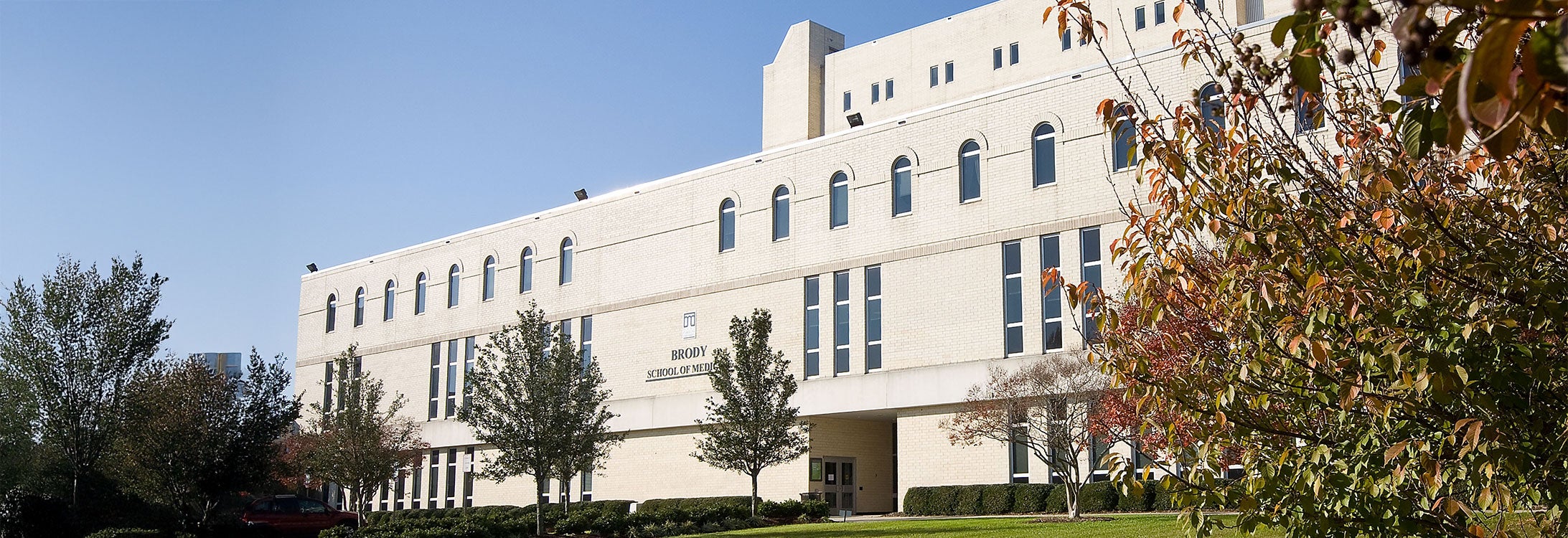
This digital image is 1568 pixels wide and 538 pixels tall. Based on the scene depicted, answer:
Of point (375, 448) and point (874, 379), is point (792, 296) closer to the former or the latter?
point (874, 379)

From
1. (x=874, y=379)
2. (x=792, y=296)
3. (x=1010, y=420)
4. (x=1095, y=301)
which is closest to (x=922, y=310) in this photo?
(x=874, y=379)

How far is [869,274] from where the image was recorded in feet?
129

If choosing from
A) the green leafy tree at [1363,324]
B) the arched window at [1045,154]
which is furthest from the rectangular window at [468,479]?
the green leafy tree at [1363,324]

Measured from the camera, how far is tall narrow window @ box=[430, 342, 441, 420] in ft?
180

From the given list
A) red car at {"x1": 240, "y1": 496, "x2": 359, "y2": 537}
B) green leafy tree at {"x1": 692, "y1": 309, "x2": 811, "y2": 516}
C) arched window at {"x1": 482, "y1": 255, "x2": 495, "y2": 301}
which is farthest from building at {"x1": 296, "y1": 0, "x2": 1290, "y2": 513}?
red car at {"x1": 240, "y1": 496, "x2": 359, "y2": 537}

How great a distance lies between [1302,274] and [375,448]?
36385 mm

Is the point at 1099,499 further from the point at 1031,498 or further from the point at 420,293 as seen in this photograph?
the point at 420,293

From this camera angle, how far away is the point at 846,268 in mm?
39781

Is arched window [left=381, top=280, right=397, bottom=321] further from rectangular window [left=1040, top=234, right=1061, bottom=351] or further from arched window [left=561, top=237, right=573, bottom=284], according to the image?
rectangular window [left=1040, top=234, right=1061, bottom=351]

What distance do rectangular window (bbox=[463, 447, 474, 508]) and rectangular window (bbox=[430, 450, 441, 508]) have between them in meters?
2.15

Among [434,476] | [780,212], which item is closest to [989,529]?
[780,212]

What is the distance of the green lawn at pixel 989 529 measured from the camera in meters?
20.0

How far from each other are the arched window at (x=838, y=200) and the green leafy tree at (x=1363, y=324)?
109ft

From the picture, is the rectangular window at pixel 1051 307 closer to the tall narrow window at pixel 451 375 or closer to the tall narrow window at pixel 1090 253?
the tall narrow window at pixel 1090 253
